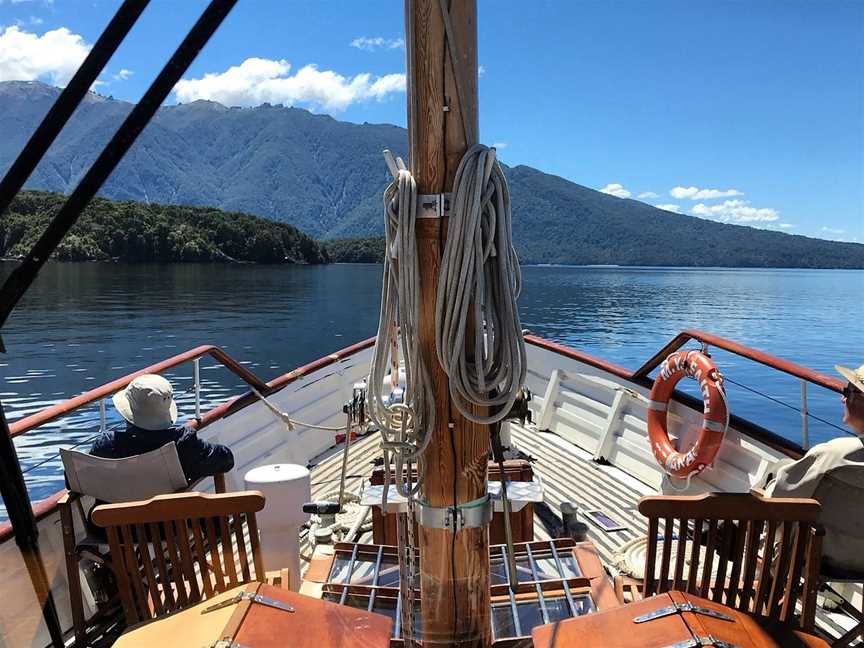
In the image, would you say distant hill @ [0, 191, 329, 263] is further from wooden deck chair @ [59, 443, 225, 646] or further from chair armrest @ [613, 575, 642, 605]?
chair armrest @ [613, 575, 642, 605]

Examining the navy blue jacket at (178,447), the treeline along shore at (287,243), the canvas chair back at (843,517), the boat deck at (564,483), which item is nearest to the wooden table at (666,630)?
the canvas chair back at (843,517)

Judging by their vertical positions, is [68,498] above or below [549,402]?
above

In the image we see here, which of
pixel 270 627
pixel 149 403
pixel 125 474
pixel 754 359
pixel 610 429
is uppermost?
pixel 754 359

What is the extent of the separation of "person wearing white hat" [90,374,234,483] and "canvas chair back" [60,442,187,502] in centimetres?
9

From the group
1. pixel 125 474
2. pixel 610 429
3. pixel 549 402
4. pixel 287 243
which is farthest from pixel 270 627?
pixel 287 243

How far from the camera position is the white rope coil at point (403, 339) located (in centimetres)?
158

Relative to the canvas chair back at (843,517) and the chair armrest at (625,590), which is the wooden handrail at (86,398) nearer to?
the chair armrest at (625,590)

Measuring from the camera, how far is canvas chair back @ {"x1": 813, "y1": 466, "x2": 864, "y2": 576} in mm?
2051

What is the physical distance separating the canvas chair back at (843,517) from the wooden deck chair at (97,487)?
218cm

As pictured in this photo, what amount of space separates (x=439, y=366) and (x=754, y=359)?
2.44m

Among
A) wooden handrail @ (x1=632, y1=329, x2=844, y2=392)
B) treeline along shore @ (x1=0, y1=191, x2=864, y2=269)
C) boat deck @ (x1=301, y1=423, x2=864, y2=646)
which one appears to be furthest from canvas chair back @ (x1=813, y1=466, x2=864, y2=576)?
treeline along shore @ (x1=0, y1=191, x2=864, y2=269)

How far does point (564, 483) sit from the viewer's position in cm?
401

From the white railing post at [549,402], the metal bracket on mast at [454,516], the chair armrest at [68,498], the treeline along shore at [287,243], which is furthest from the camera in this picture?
the treeline along shore at [287,243]

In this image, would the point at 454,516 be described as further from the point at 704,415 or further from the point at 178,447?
the point at 704,415
